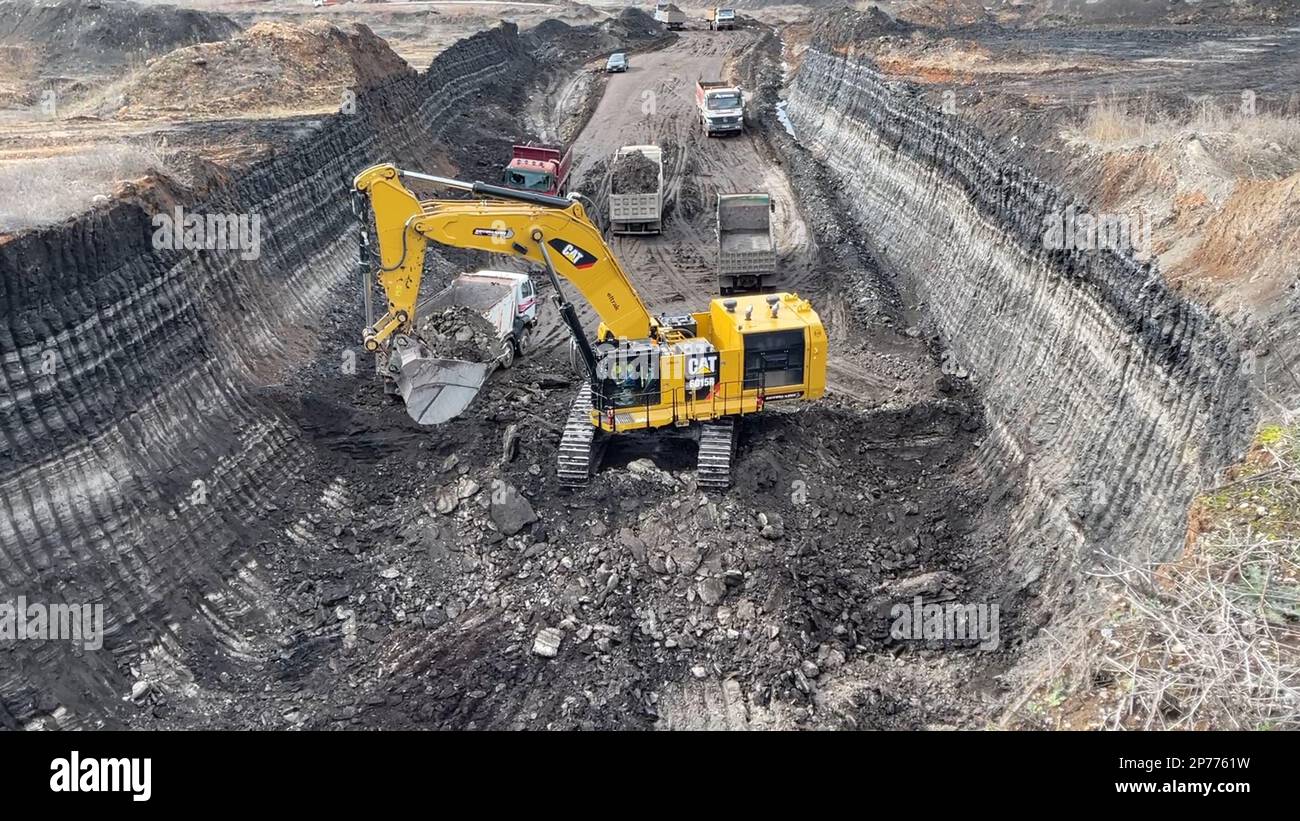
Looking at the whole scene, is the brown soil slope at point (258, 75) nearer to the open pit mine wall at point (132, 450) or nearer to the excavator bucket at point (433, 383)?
the open pit mine wall at point (132, 450)

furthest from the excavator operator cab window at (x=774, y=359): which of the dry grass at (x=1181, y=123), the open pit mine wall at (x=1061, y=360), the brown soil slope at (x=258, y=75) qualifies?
the brown soil slope at (x=258, y=75)

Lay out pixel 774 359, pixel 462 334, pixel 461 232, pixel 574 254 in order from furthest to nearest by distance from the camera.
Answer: pixel 462 334
pixel 774 359
pixel 574 254
pixel 461 232

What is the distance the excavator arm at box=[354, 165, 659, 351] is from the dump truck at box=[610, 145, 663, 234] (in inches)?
478

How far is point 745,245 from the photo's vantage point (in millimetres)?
24359

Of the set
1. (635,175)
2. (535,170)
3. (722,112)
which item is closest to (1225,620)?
(635,175)

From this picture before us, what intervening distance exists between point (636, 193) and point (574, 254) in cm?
1292

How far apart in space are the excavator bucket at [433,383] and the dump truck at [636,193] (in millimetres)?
13005

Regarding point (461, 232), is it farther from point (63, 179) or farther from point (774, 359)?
point (63, 179)

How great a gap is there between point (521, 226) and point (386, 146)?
16054 millimetres

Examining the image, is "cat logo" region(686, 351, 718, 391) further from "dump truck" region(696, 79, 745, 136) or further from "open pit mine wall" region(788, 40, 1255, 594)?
"dump truck" region(696, 79, 745, 136)

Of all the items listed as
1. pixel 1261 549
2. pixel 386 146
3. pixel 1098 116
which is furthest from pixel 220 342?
A: pixel 1098 116

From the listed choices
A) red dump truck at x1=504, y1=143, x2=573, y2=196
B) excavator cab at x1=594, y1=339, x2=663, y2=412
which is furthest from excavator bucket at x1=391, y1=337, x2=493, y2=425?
red dump truck at x1=504, y1=143, x2=573, y2=196

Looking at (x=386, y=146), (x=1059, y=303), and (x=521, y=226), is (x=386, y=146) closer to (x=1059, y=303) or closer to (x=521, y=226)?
(x=521, y=226)

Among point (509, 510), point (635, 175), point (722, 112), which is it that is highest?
point (722, 112)
